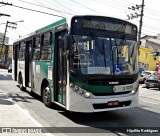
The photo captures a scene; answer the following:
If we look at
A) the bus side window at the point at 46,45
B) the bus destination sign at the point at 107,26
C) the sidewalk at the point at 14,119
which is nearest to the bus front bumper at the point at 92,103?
the sidewalk at the point at 14,119

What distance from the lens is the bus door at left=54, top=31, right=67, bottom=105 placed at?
8504 mm

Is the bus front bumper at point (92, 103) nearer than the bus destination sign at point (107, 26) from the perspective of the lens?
Yes

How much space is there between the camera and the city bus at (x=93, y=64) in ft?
25.8

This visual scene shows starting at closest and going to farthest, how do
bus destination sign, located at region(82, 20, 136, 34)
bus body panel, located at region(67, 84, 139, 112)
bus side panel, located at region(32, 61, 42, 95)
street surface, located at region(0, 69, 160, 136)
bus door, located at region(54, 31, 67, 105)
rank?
bus body panel, located at region(67, 84, 139, 112)
street surface, located at region(0, 69, 160, 136)
bus destination sign, located at region(82, 20, 136, 34)
bus door, located at region(54, 31, 67, 105)
bus side panel, located at region(32, 61, 42, 95)

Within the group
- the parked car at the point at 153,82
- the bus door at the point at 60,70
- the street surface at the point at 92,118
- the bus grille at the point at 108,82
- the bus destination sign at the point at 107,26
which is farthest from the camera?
the parked car at the point at 153,82

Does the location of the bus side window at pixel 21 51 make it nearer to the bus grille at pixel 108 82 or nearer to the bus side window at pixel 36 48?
the bus side window at pixel 36 48

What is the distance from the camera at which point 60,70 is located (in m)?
8.88

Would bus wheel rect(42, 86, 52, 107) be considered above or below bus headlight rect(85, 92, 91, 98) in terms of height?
below

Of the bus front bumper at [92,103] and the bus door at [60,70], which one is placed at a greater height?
the bus door at [60,70]

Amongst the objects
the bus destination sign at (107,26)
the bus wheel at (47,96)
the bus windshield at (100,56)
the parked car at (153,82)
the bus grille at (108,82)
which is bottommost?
the parked car at (153,82)

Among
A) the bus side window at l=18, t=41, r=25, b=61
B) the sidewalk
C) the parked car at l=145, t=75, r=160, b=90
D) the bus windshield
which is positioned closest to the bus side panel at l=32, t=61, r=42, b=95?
the sidewalk

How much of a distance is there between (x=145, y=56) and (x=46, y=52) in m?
49.8

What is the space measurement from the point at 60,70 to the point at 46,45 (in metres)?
1.80

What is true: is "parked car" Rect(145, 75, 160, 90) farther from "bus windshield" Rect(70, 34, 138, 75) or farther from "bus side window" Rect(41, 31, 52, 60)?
"bus windshield" Rect(70, 34, 138, 75)
